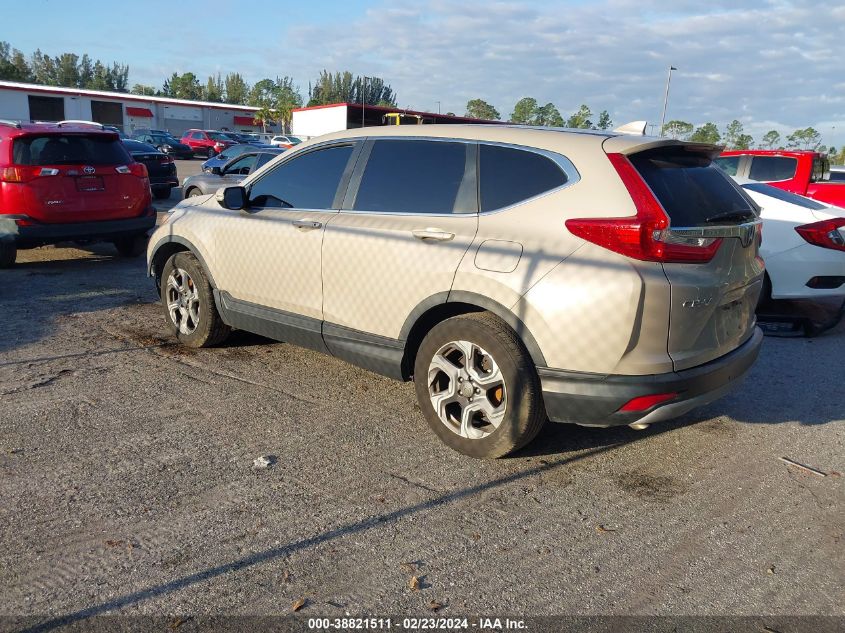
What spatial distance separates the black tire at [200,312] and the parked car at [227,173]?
7.38m

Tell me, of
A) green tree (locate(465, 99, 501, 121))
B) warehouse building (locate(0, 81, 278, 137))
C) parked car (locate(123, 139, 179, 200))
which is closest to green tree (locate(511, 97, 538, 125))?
green tree (locate(465, 99, 501, 121))

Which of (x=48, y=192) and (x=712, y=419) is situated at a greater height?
(x=48, y=192)

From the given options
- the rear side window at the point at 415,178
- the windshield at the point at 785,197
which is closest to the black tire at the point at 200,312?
the rear side window at the point at 415,178

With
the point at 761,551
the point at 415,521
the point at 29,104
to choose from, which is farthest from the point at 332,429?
the point at 29,104

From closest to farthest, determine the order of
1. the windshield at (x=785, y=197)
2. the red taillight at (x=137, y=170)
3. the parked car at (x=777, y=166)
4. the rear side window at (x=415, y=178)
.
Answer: the rear side window at (x=415, y=178) → the windshield at (x=785, y=197) → the red taillight at (x=137, y=170) → the parked car at (x=777, y=166)

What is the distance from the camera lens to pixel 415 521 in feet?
11.0

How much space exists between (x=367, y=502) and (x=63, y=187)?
6.62m

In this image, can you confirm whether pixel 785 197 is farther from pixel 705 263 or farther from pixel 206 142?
pixel 206 142

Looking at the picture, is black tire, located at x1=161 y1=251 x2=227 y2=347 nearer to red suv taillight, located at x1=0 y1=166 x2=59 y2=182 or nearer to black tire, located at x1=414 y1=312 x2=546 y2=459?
black tire, located at x1=414 y1=312 x2=546 y2=459

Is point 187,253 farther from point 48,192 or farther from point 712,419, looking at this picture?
point 712,419

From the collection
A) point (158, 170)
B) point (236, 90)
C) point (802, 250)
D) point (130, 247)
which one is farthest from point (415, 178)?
point (236, 90)

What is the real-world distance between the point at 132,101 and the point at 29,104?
29.9 ft

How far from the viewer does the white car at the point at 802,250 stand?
270 inches

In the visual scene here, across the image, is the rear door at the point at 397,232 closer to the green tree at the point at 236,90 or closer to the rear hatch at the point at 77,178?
the rear hatch at the point at 77,178
